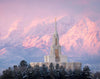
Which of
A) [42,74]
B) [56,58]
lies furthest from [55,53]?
[42,74]

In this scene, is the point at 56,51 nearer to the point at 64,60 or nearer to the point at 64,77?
the point at 64,60

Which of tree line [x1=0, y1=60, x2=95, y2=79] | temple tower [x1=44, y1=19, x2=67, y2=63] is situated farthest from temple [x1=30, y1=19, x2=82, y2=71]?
tree line [x1=0, y1=60, x2=95, y2=79]

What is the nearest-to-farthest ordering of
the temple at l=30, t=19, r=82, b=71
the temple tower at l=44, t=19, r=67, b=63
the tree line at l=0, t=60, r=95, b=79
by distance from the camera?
the tree line at l=0, t=60, r=95, b=79 < the temple at l=30, t=19, r=82, b=71 < the temple tower at l=44, t=19, r=67, b=63

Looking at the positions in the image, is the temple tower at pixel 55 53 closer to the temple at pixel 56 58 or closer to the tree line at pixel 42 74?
the temple at pixel 56 58

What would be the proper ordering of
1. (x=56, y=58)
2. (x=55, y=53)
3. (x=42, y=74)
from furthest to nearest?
(x=55, y=53)
(x=56, y=58)
(x=42, y=74)

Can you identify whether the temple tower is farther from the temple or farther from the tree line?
the tree line

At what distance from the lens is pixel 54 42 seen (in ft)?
335

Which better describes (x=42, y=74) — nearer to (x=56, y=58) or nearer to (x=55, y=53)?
(x=56, y=58)

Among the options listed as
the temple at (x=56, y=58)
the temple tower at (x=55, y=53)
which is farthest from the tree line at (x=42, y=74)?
the temple tower at (x=55, y=53)

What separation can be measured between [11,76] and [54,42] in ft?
92.2

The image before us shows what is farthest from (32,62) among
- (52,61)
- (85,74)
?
(85,74)

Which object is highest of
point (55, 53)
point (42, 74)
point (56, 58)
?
point (55, 53)

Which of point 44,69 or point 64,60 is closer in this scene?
point 44,69

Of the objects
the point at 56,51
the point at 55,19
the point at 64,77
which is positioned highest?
the point at 55,19
